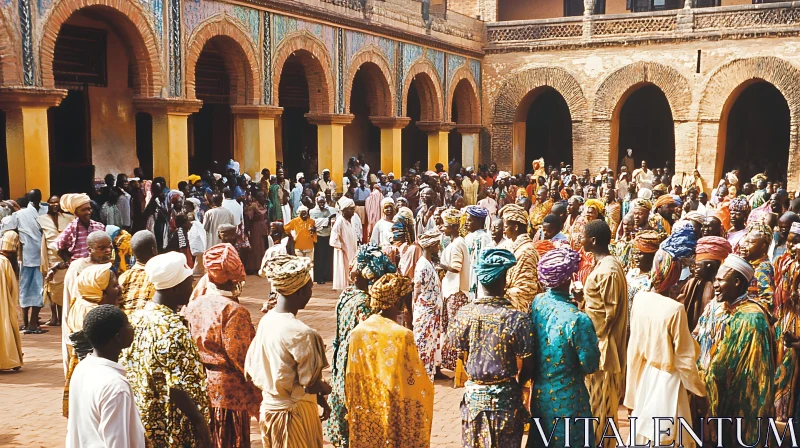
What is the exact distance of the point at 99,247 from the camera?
18.7 ft

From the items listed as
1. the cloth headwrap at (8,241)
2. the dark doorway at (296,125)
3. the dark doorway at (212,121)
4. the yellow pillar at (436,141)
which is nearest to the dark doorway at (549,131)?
the yellow pillar at (436,141)

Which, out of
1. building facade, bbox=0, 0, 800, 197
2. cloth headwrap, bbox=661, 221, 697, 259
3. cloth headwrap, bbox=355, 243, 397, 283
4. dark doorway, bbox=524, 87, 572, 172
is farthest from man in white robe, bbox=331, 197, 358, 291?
dark doorway, bbox=524, 87, 572, 172

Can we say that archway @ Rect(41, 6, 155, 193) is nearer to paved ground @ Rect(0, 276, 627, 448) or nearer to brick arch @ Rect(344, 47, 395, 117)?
brick arch @ Rect(344, 47, 395, 117)

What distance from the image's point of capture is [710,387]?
4.70m

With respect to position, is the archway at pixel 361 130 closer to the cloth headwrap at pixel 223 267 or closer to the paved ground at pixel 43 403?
the paved ground at pixel 43 403

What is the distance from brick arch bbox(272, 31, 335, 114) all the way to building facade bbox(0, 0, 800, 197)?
5 centimetres

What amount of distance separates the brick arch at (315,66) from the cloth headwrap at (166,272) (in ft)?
43.1

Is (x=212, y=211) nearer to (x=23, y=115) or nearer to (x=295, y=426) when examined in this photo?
(x=23, y=115)

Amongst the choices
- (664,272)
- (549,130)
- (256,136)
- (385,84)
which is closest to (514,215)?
(664,272)

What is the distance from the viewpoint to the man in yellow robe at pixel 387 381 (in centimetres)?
421

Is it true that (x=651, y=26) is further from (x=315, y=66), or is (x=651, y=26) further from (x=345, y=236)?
(x=345, y=236)

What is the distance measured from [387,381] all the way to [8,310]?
5167mm

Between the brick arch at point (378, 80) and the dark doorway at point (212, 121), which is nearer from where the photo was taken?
the dark doorway at point (212, 121)

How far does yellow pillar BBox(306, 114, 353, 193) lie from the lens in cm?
1825
